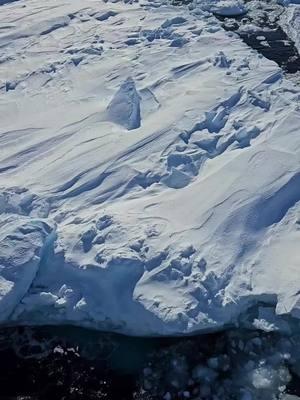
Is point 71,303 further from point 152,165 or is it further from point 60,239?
point 152,165

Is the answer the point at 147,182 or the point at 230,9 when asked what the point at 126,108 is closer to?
the point at 147,182

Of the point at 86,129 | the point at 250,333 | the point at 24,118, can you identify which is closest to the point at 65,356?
the point at 250,333

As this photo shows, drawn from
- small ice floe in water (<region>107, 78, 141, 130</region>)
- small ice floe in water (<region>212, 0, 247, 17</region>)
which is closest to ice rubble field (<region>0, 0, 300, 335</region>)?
small ice floe in water (<region>107, 78, 141, 130</region>)

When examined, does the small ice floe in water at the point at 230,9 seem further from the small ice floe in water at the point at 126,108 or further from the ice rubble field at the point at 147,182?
the small ice floe in water at the point at 126,108

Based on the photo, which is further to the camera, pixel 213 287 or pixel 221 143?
pixel 221 143

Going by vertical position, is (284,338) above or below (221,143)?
below

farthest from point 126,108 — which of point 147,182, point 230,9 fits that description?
point 230,9
